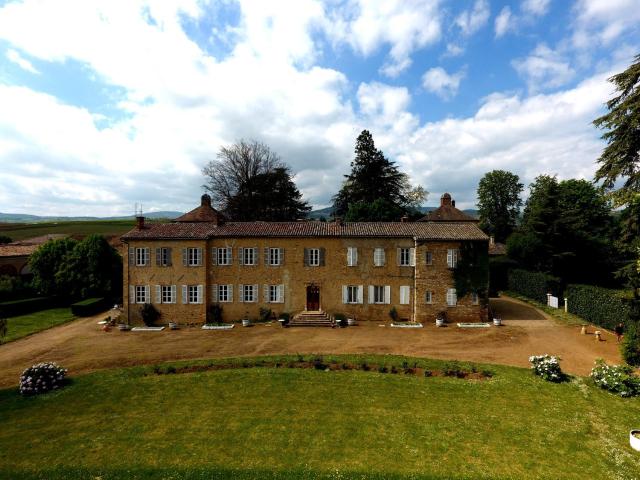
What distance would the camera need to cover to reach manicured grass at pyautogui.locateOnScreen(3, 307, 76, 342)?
84.5 ft

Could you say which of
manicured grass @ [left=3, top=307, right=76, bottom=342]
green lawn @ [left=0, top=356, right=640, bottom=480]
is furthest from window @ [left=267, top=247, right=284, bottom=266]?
manicured grass @ [left=3, top=307, right=76, bottom=342]

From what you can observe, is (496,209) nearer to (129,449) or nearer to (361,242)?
(361,242)

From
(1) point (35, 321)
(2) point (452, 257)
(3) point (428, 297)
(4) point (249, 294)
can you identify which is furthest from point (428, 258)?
(1) point (35, 321)

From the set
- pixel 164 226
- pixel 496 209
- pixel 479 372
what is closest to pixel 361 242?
pixel 479 372

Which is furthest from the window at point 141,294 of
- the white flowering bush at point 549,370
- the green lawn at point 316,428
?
the white flowering bush at point 549,370

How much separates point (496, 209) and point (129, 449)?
2698 inches

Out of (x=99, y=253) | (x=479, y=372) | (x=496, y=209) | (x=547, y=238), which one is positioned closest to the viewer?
(x=479, y=372)

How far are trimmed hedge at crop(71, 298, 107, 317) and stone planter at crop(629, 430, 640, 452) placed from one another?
37.9m

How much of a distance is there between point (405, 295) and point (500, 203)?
47324 mm

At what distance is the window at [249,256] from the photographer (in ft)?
93.3

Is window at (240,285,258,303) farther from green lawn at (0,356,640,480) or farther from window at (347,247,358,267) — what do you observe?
green lawn at (0,356,640,480)

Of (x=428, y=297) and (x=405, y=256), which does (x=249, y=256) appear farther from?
(x=428, y=297)

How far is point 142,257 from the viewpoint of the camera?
28062 millimetres

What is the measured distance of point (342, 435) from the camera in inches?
447
